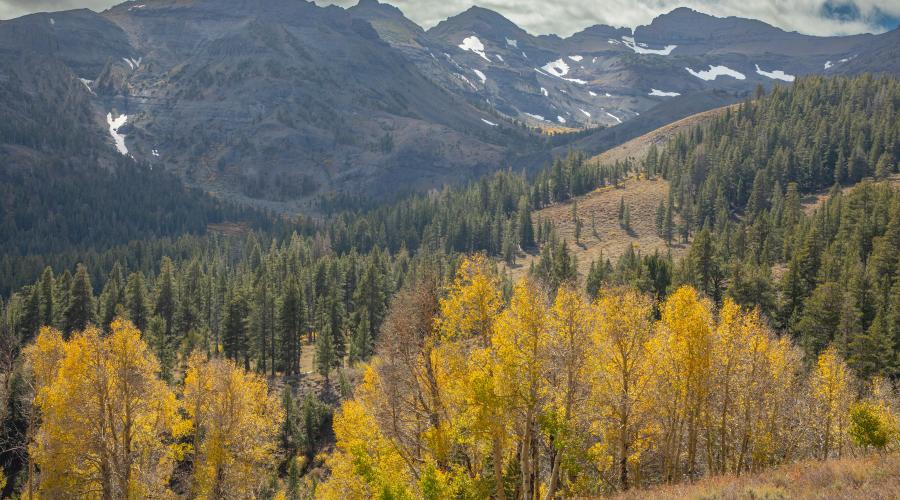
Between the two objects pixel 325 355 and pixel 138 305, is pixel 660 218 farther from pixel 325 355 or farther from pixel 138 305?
pixel 138 305

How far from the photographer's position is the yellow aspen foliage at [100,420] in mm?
32281

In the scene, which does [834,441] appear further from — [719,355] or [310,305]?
[310,305]

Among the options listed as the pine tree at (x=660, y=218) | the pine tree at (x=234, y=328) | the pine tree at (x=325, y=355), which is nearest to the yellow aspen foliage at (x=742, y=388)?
the pine tree at (x=325, y=355)

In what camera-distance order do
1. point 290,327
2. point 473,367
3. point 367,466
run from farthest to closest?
point 290,327
point 367,466
point 473,367

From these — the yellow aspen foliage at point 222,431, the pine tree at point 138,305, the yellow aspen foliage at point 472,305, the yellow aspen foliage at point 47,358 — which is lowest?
the pine tree at point 138,305

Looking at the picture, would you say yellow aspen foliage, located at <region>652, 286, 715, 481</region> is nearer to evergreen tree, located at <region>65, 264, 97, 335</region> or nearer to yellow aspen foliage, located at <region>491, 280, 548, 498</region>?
yellow aspen foliage, located at <region>491, 280, 548, 498</region>

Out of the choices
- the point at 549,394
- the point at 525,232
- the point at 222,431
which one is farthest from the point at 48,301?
the point at 525,232

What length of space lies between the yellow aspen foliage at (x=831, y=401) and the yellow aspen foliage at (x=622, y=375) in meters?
18.3

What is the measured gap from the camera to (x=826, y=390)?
39.8 m

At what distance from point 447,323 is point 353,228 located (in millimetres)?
170640

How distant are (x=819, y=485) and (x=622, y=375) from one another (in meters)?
9.85

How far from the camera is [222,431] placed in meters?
39.0

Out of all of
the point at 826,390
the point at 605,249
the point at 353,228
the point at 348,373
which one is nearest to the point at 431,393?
the point at 826,390

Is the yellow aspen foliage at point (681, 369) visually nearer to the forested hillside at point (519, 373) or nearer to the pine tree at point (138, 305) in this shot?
the forested hillside at point (519, 373)
